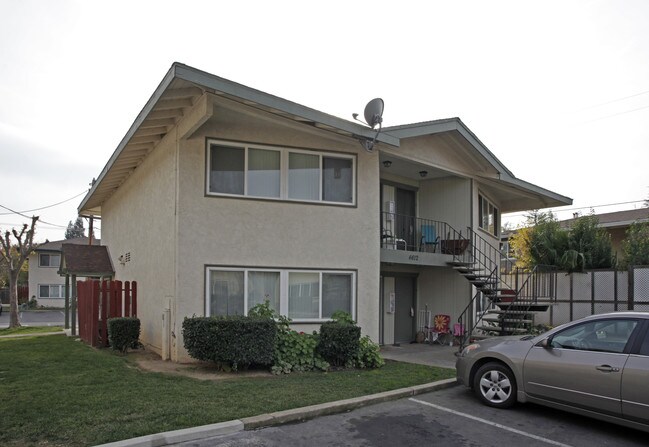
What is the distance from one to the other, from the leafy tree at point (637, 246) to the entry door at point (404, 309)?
784cm

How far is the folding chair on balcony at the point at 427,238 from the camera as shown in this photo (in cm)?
1497

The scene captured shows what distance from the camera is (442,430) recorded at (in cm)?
598

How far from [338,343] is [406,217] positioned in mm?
6540

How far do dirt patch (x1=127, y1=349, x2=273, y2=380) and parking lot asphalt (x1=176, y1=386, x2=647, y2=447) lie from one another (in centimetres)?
280

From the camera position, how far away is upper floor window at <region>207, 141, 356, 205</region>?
34.2 feet

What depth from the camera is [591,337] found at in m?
6.23

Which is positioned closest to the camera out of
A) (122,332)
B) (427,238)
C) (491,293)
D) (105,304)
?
(122,332)

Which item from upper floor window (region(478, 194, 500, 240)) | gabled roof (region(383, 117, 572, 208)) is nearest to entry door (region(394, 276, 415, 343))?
upper floor window (region(478, 194, 500, 240))

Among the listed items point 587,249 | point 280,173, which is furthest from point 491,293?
point 280,173

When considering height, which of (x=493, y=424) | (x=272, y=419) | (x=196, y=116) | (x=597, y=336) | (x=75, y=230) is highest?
(x=196, y=116)

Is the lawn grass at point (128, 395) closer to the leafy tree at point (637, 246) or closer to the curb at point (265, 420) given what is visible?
the curb at point (265, 420)

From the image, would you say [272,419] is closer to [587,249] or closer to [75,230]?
[587,249]

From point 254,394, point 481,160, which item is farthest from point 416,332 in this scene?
point 254,394

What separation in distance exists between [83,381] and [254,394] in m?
2.84
